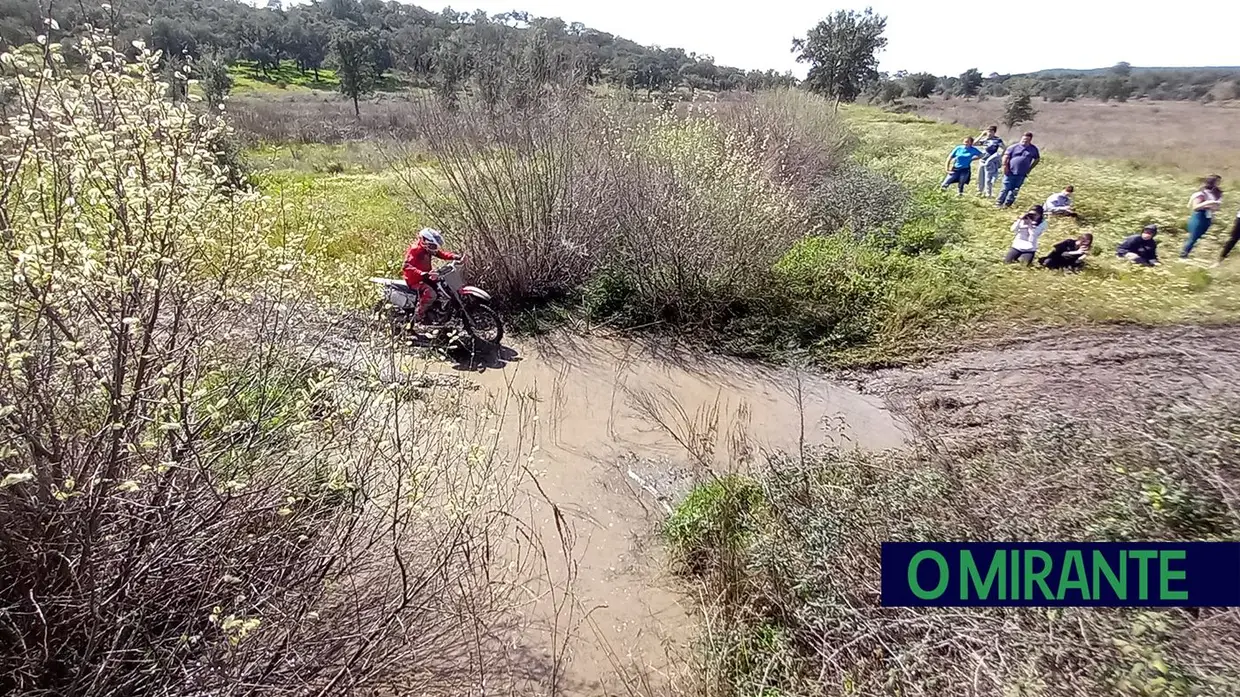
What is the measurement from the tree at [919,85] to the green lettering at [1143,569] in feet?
157

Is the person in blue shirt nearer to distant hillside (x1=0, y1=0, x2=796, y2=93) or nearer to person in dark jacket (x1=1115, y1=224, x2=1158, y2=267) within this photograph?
person in dark jacket (x1=1115, y1=224, x2=1158, y2=267)

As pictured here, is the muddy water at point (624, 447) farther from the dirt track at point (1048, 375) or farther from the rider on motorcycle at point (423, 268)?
the rider on motorcycle at point (423, 268)

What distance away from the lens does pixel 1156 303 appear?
789 cm

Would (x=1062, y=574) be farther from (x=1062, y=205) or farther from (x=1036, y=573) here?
(x=1062, y=205)

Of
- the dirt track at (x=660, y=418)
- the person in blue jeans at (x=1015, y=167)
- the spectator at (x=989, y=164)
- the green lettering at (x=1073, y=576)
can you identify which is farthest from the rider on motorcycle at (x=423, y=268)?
the spectator at (x=989, y=164)

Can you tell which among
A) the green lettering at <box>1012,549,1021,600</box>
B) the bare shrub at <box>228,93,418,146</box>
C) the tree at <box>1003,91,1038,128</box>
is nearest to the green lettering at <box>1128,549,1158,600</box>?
the green lettering at <box>1012,549,1021,600</box>

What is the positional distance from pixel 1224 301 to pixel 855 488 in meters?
7.48

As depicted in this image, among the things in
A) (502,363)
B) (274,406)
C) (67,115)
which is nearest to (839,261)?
(502,363)

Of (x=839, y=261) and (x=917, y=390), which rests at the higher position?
(x=839, y=261)

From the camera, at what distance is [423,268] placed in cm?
667

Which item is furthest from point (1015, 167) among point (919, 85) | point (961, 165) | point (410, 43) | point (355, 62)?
point (919, 85)

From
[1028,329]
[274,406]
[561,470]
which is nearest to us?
[274,406]

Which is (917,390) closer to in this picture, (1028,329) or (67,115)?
(1028,329)

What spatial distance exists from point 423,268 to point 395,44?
7.40 metres
